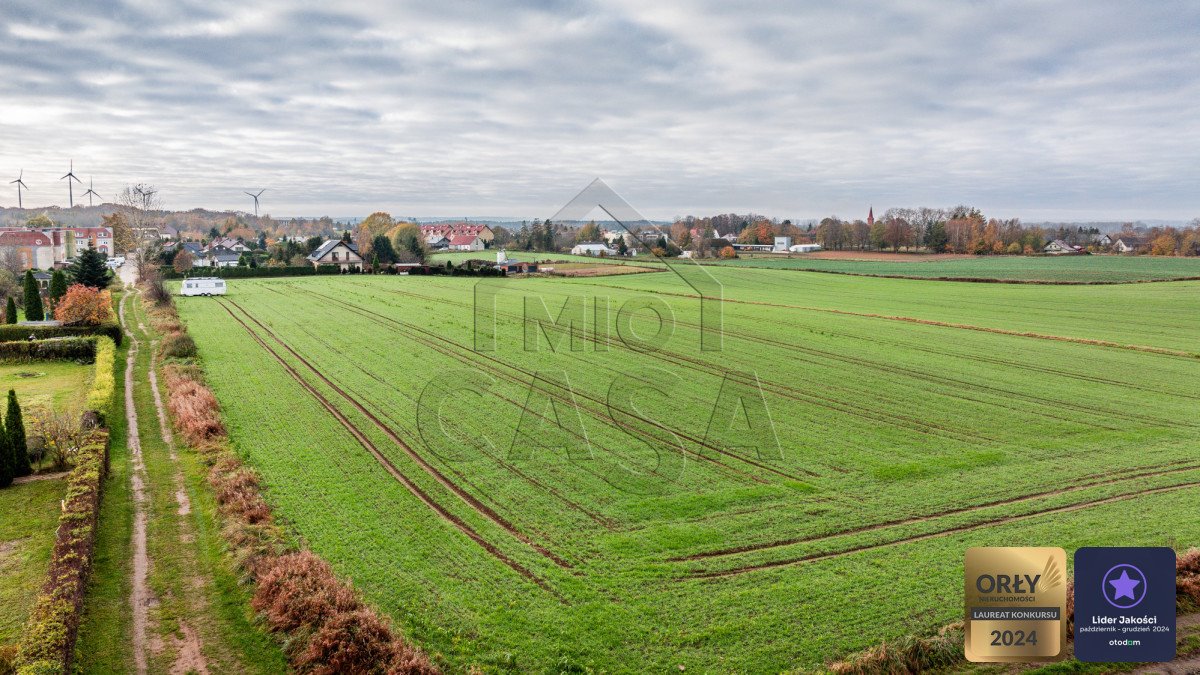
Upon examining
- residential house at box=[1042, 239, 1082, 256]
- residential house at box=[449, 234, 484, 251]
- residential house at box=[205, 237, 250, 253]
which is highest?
residential house at box=[205, 237, 250, 253]

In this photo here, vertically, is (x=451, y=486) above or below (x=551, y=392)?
below

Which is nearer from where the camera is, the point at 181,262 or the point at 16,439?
the point at 16,439

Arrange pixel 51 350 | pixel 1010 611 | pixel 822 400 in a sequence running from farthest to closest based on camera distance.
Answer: pixel 51 350 → pixel 822 400 → pixel 1010 611

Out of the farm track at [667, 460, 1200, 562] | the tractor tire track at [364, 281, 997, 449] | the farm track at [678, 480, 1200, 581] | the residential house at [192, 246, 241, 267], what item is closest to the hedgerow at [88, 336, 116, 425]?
the farm track at [667, 460, 1200, 562]

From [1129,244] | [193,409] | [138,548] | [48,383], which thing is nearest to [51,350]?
[48,383]

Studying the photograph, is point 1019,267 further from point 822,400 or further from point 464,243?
point 822,400

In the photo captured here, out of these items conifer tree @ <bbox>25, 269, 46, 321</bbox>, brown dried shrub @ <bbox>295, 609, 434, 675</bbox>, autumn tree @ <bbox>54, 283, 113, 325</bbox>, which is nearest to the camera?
brown dried shrub @ <bbox>295, 609, 434, 675</bbox>

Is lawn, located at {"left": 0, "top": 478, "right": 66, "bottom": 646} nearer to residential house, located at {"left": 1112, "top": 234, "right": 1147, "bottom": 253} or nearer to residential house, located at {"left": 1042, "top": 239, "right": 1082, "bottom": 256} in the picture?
residential house, located at {"left": 1042, "top": 239, "right": 1082, "bottom": 256}

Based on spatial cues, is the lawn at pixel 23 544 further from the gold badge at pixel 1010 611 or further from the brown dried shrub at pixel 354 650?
the gold badge at pixel 1010 611
